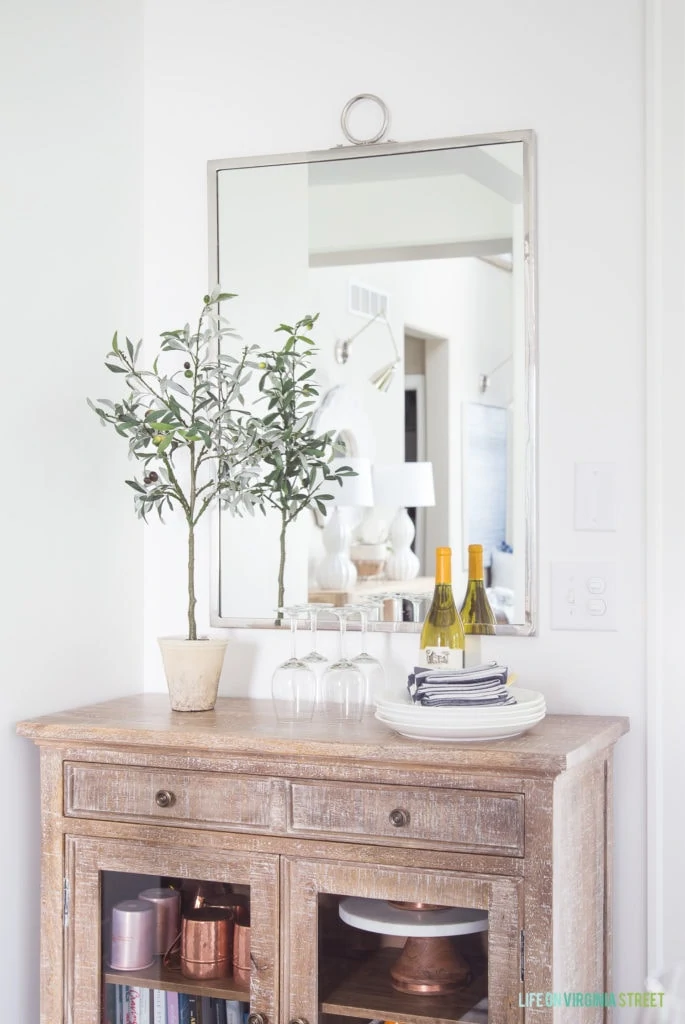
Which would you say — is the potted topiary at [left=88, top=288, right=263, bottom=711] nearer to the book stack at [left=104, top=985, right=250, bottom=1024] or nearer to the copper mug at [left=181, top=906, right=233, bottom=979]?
the copper mug at [left=181, top=906, right=233, bottom=979]

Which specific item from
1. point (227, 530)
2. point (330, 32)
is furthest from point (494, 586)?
point (330, 32)

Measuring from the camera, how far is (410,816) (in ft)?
5.69

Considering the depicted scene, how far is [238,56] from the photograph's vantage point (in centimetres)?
237

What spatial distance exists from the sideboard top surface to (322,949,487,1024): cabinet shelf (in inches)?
11.9

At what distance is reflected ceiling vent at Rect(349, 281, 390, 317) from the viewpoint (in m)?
2.23

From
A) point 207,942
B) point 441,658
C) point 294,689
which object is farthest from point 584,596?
point 207,942

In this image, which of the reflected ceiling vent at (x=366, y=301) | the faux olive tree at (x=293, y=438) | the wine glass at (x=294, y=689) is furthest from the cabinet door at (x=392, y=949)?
the reflected ceiling vent at (x=366, y=301)

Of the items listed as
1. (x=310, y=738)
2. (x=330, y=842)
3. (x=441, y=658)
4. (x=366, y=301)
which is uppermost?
(x=366, y=301)

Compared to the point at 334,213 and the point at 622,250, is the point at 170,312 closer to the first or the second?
the point at 334,213

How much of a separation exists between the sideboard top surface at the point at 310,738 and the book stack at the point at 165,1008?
414 mm

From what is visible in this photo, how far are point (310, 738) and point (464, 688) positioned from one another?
0.83 ft

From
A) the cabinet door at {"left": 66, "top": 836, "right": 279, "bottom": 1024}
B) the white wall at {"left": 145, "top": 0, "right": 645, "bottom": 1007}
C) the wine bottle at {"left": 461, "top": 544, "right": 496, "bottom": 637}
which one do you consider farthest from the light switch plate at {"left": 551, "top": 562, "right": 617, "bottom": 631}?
the cabinet door at {"left": 66, "top": 836, "right": 279, "bottom": 1024}

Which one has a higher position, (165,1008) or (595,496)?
(595,496)

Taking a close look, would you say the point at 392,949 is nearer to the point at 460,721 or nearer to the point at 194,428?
the point at 460,721
